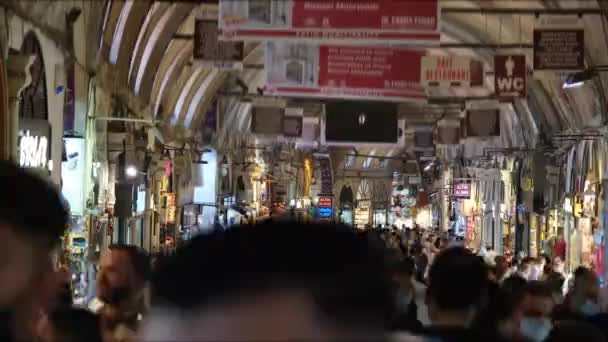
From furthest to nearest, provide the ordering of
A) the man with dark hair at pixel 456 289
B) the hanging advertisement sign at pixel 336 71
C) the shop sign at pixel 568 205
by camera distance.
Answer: the shop sign at pixel 568 205 → the hanging advertisement sign at pixel 336 71 → the man with dark hair at pixel 456 289

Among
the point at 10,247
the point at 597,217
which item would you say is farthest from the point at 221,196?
the point at 10,247

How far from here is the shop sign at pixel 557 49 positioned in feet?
58.5

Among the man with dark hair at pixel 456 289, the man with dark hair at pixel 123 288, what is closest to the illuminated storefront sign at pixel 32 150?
the man with dark hair at pixel 123 288

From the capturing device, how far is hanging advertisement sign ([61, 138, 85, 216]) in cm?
1584

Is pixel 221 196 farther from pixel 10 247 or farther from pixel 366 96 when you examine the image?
pixel 10 247

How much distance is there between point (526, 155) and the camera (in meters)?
30.8

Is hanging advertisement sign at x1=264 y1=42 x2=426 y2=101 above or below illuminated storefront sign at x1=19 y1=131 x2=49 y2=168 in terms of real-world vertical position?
above

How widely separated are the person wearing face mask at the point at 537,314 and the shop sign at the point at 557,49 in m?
12.1

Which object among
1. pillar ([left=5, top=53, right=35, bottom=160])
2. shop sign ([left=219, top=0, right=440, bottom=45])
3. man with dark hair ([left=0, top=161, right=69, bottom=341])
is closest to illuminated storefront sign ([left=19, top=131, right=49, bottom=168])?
pillar ([left=5, top=53, right=35, bottom=160])

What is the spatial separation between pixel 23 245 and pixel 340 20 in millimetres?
11249

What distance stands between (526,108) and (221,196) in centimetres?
1172

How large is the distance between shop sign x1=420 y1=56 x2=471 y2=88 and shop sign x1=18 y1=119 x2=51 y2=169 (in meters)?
A: 7.88

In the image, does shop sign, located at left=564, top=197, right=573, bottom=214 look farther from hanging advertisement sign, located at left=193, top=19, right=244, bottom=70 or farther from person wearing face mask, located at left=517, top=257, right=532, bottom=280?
hanging advertisement sign, located at left=193, top=19, right=244, bottom=70

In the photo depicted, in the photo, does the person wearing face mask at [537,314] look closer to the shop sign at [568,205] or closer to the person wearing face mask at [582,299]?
the person wearing face mask at [582,299]
